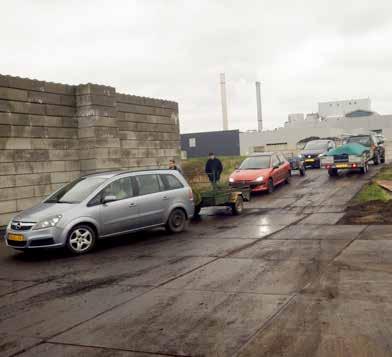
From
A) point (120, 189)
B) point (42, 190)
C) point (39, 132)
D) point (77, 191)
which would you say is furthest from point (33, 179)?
point (120, 189)

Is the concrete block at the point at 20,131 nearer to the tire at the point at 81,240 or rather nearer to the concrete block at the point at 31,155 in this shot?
the concrete block at the point at 31,155

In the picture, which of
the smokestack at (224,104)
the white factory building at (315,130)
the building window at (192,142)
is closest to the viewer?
the building window at (192,142)

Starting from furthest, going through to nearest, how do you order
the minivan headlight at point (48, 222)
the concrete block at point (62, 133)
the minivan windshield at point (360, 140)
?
the minivan windshield at point (360, 140) → the concrete block at point (62, 133) → the minivan headlight at point (48, 222)

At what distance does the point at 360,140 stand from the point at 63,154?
645 inches

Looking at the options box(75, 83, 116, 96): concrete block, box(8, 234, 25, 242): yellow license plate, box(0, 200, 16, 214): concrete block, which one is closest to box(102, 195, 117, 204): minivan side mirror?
box(8, 234, 25, 242): yellow license plate

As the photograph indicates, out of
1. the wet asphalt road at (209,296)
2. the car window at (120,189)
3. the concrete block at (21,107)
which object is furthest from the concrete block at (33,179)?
the car window at (120,189)

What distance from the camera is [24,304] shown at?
6340mm

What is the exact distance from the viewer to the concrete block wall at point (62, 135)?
42.6 ft

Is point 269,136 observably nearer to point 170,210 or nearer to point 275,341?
point 170,210

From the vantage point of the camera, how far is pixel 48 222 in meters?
9.48

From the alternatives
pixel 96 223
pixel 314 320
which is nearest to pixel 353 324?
pixel 314 320

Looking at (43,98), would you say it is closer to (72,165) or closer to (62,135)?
(62,135)

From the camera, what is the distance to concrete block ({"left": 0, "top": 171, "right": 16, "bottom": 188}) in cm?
1275

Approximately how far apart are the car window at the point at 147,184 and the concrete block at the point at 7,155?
4.13 m
